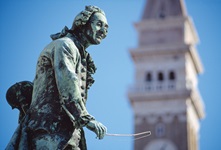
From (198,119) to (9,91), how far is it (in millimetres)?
45408

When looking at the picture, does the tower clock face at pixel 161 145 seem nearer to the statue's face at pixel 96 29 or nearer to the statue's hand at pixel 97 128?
the statue's face at pixel 96 29

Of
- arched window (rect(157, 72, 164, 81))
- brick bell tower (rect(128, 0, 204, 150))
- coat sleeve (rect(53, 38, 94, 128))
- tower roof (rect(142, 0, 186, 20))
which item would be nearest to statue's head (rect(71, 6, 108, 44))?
coat sleeve (rect(53, 38, 94, 128))

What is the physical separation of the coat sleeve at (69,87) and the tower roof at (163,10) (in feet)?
143

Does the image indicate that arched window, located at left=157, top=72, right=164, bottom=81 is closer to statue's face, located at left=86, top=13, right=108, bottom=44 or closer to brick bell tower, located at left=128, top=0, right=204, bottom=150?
brick bell tower, located at left=128, top=0, right=204, bottom=150

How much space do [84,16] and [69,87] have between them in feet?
1.75

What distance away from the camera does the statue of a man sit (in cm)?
424

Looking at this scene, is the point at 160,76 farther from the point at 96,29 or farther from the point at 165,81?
the point at 96,29

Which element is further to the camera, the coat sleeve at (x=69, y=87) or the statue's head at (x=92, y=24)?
the statue's head at (x=92, y=24)

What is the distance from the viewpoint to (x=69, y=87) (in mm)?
4250

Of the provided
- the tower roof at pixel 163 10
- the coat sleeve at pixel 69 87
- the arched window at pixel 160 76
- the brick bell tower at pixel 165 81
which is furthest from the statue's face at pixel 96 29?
the tower roof at pixel 163 10

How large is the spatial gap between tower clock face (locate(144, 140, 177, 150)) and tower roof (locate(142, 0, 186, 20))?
328 inches

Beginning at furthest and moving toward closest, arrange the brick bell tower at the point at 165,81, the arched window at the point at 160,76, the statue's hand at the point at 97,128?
the arched window at the point at 160,76, the brick bell tower at the point at 165,81, the statue's hand at the point at 97,128

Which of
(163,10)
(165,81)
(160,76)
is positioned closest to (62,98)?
(165,81)

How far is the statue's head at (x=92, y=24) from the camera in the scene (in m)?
4.60
